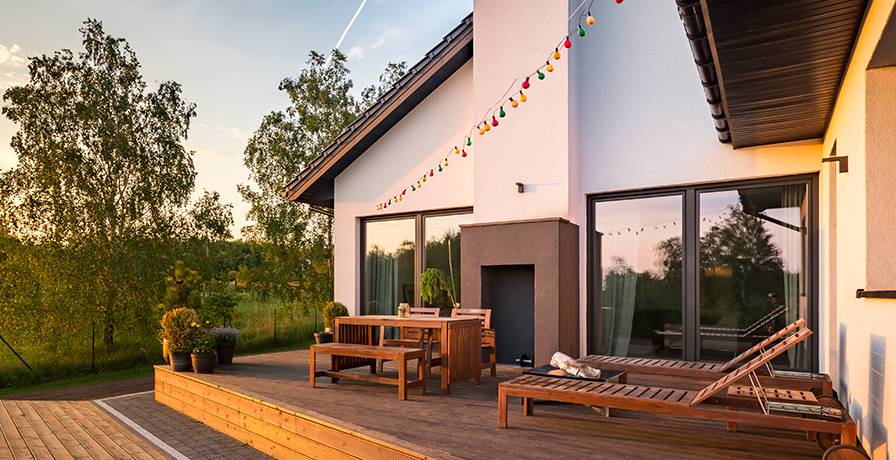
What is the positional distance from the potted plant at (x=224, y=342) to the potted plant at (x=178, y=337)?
48 cm

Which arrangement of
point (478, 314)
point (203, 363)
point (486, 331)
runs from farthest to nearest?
1. point (478, 314)
2. point (486, 331)
3. point (203, 363)

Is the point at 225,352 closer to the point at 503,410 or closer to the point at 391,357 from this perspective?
the point at 391,357

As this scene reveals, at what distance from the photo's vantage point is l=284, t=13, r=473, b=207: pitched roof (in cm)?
833

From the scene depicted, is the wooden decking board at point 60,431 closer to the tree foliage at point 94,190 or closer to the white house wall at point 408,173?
the tree foliage at point 94,190

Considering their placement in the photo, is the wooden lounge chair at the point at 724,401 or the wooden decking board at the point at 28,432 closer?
the wooden lounge chair at the point at 724,401

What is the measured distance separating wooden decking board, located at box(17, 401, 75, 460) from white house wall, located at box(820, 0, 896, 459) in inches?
246

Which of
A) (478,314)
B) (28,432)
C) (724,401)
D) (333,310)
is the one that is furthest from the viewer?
(333,310)

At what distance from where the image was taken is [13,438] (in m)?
5.43

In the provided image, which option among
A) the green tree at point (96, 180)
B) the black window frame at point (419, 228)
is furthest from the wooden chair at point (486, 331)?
the green tree at point (96, 180)

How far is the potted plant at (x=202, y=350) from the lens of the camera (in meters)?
6.36

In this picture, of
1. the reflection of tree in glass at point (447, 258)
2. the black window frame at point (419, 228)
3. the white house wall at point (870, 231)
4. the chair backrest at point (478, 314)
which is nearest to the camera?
the white house wall at point (870, 231)

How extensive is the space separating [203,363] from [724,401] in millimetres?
5574

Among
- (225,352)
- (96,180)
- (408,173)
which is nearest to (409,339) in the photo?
(225,352)

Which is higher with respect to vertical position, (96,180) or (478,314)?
(96,180)
